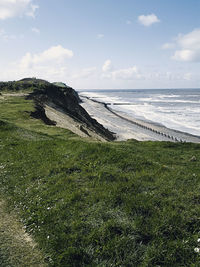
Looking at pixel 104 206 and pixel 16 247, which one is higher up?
pixel 104 206

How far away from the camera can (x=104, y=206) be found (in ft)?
28.1

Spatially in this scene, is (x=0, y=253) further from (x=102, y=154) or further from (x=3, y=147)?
(x=3, y=147)

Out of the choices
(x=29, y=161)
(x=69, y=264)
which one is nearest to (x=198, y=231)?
(x=69, y=264)

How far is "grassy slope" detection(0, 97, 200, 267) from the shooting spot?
259 inches

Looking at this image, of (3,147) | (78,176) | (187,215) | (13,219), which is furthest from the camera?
(3,147)

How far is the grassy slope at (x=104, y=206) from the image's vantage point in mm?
6570

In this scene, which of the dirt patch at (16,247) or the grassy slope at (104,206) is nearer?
the dirt patch at (16,247)

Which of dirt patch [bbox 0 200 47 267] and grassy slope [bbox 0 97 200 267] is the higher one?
grassy slope [bbox 0 97 200 267]

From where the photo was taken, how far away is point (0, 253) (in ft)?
22.1

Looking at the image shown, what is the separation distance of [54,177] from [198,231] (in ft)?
22.9

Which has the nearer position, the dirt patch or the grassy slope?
the dirt patch

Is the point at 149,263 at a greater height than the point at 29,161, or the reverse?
the point at 29,161

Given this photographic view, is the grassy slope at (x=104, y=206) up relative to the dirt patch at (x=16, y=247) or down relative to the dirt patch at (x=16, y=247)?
up

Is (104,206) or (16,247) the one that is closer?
(16,247)
